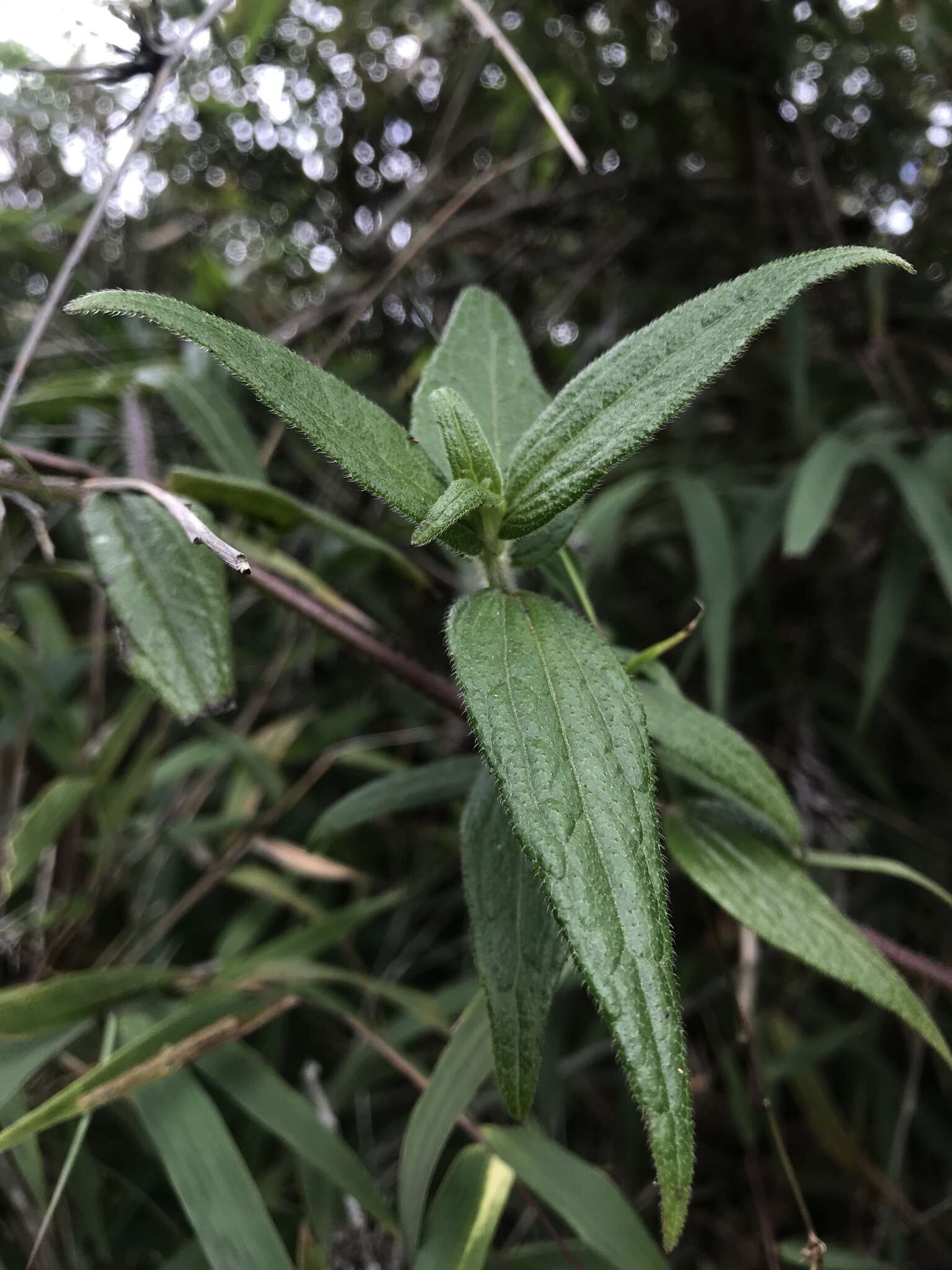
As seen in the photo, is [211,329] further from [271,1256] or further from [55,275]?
[55,275]

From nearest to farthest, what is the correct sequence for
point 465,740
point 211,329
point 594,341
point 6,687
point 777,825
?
point 211,329
point 777,825
point 465,740
point 6,687
point 594,341

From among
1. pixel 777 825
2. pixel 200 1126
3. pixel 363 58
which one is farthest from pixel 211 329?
pixel 363 58

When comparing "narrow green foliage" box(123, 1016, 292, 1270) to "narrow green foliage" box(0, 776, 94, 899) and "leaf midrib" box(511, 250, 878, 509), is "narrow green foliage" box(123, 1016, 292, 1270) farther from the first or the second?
"leaf midrib" box(511, 250, 878, 509)

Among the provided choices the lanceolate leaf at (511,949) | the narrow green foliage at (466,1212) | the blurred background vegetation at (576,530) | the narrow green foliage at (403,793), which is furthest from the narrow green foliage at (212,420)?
the narrow green foliage at (466,1212)

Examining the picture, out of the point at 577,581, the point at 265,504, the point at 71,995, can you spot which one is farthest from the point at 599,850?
the point at 71,995

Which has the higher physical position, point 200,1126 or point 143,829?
point 143,829

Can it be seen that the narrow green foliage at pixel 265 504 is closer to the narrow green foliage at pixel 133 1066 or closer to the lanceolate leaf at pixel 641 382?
the lanceolate leaf at pixel 641 382

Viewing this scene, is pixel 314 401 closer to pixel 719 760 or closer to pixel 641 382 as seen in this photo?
pixel 641 382
